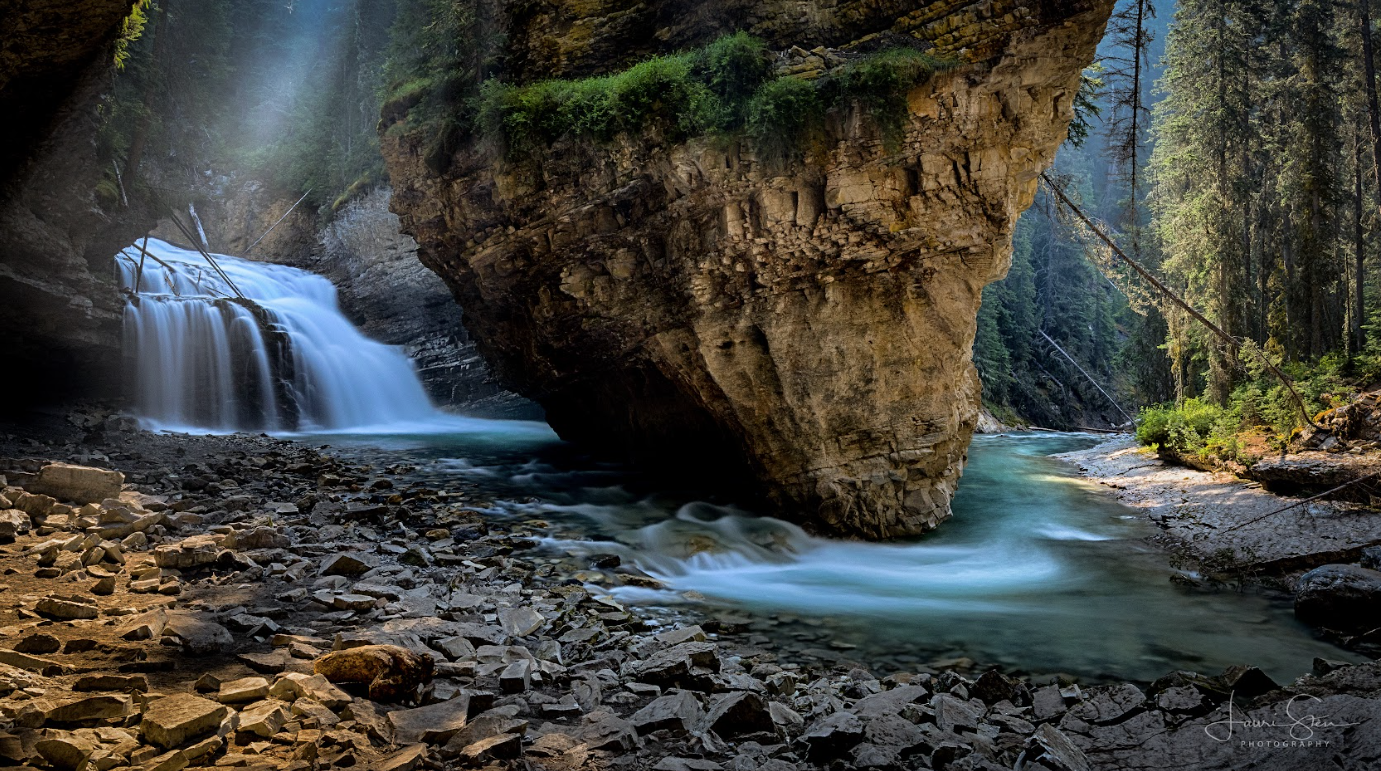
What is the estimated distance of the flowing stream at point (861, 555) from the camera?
629cm

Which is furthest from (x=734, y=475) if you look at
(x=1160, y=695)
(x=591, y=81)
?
(x=1160, y=695)

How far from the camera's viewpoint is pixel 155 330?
807 inches

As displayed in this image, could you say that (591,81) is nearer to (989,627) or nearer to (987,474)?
(989,627)

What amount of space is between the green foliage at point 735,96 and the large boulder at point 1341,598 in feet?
20.9

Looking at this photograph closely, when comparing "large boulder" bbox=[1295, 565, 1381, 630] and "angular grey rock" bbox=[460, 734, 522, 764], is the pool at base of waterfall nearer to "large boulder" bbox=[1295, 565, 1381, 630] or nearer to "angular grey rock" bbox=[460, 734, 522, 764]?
"large boulder" bbox=[1295, 565, 1381, 630]

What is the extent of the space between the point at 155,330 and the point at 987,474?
2353cm

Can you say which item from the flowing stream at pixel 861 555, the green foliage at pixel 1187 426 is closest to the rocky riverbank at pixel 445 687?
the flowing stream at pixel 861 555

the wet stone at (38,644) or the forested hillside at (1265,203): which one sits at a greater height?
the forested hillside at (1265,203)

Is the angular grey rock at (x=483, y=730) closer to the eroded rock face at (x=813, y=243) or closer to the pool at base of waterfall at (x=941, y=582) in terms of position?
the pool at base of waterfall at (x=941, y=582)

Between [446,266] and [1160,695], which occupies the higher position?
[446,266]

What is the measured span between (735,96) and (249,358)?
806 inches

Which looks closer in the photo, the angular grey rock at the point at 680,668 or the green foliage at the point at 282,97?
the angular grey rock at the point at 680,668

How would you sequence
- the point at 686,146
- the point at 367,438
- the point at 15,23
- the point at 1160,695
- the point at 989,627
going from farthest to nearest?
the point at 367,438 → the point at 686,146 → the point at 15,23 → the point at 989,627 → the point at 1160,695

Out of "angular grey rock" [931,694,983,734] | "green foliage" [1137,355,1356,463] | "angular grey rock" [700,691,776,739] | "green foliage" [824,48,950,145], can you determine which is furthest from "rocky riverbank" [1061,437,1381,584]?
"angular grey rock" [700,691,776,739]
